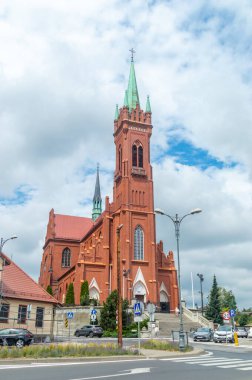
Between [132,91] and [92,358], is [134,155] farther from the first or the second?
[92,358]

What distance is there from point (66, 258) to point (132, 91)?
108 ft

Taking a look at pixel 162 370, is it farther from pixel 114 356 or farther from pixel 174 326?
pixel 174 326

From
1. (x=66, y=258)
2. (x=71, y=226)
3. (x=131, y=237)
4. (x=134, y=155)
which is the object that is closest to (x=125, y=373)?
(x=131, y=237)

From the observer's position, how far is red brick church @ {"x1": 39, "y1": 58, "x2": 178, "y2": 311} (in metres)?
56.9

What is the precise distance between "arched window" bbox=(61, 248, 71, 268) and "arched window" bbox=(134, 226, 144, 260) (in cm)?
2262

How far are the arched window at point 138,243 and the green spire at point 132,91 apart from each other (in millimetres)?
21142

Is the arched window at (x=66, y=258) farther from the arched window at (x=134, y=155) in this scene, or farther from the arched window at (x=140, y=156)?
the arched window at (x=140, y=156)

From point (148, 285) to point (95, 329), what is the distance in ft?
66.7

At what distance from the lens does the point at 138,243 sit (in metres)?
59.0

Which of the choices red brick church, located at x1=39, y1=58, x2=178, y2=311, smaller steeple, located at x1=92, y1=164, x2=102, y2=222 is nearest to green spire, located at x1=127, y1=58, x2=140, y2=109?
red brick church, located at x1=39, y1=58, x2=178, y2=311

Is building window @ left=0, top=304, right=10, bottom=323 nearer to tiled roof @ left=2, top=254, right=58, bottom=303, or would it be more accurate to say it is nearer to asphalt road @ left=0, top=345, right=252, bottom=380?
tiled roof @ left=2, top=254, right=58, bottom=303

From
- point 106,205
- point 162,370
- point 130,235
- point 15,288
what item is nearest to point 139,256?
point 130,235

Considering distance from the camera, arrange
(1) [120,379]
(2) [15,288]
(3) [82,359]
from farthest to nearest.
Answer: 1. (2) [15,288]
2. (3) [82,359]
3. (1) [120,379]

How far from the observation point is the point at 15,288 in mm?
33594
